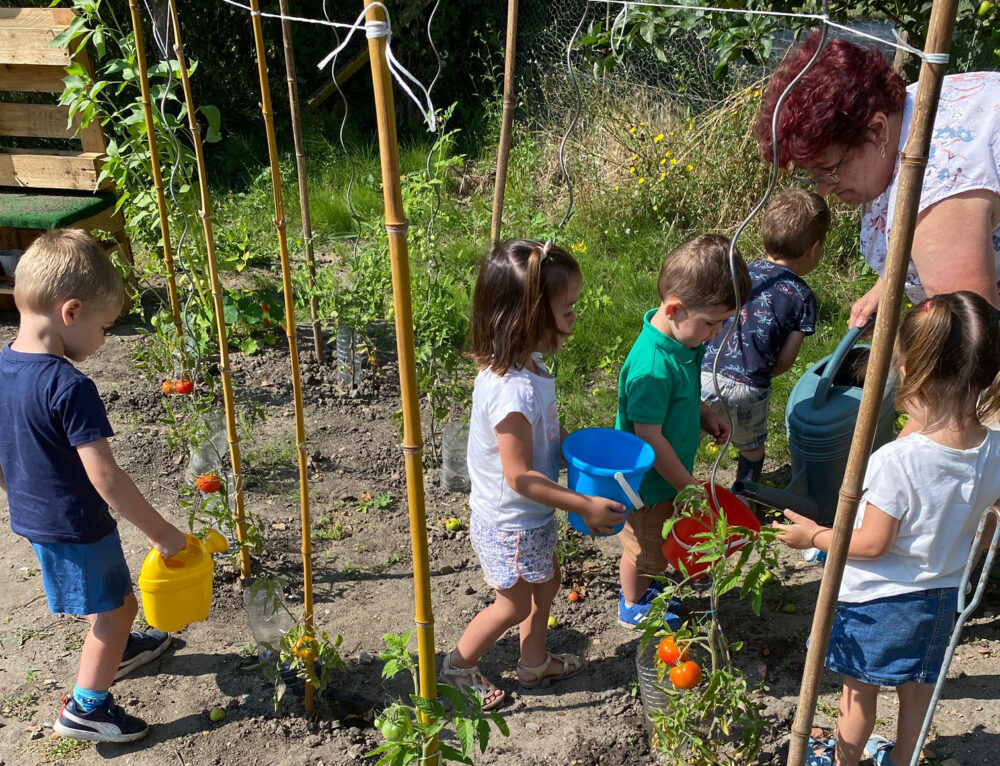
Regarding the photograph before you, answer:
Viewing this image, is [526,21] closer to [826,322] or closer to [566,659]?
[826,322]

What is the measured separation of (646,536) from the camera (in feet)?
A: 8.42

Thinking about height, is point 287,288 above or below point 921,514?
above

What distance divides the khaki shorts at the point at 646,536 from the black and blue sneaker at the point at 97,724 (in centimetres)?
140

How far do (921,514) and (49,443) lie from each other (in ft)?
6.23

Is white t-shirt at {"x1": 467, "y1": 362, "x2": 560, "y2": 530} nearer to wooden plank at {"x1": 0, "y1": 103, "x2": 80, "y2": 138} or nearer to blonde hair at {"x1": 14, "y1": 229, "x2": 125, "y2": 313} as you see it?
blonde hair at {"x1": 14, "y1": 229, "x2": 125, "y2": 313}

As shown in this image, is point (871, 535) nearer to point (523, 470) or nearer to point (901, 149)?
point (523, 470)

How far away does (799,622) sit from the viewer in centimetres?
269

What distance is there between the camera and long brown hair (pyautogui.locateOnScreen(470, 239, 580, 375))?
2.06 meters

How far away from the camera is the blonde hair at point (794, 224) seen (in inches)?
117

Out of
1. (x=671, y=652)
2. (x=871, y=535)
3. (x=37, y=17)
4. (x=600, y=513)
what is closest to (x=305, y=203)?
(x=37, y=17)

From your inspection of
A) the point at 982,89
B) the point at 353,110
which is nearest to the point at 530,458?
the point at 982,89

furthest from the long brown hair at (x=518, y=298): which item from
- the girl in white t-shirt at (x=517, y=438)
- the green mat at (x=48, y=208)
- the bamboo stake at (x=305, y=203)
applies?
the green mat at (x=48, y=208)

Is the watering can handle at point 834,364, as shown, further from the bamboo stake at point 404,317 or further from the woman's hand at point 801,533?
the bamboo stake at point 404,317

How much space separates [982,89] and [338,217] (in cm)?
439
